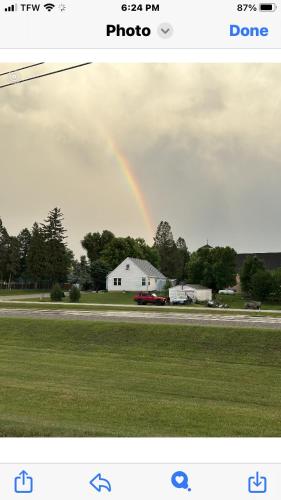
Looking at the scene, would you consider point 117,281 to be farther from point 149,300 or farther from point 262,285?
point 262,285

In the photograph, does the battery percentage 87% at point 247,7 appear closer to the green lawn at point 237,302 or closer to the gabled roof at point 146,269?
the green lawn at point 237,302

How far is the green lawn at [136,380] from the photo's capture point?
8977 mm

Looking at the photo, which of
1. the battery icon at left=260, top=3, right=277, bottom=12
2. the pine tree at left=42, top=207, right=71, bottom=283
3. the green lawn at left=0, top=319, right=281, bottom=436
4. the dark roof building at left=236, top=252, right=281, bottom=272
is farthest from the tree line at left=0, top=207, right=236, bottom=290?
the battery icon at left=260, top=3, right=277, bottom=12

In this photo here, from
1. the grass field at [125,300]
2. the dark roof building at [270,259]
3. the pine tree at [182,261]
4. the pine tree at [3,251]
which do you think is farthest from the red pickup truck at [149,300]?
the pine tree at [182,261]

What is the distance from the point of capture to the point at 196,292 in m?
55.3

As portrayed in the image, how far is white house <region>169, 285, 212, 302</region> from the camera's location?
179 ft

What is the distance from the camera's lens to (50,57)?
486 cm
